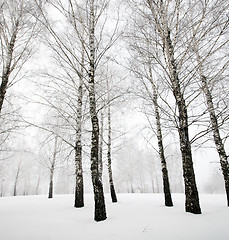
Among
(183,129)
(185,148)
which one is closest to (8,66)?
(183,129)

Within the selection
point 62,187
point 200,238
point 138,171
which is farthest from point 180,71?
point 62,187

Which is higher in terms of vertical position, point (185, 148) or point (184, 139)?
point (184, 139)

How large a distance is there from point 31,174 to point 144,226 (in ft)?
95.4

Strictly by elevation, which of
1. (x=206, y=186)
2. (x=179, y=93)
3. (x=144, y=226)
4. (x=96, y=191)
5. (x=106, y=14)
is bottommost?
(x=206, y=186)

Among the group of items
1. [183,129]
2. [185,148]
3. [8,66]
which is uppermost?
[8,66]

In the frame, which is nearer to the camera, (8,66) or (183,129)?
(183,129)

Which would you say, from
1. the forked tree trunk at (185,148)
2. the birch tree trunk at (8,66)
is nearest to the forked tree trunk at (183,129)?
the forked tree trunk at (185,148)

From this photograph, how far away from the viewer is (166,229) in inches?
110

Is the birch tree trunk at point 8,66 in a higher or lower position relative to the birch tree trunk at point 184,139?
higher

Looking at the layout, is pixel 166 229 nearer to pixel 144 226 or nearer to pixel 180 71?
pixel 144 226

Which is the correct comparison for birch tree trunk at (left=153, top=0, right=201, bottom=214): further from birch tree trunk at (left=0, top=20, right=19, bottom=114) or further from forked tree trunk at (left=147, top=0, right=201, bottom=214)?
birch tree trunk at (left=0, top=20, right=19, bottom=114)

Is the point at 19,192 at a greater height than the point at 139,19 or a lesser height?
lesser

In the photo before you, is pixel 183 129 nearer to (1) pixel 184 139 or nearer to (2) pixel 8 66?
(1) pixel 184 139

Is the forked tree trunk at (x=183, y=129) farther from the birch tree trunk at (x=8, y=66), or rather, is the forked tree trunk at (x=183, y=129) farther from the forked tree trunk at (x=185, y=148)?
the birch tree trunk at (x=8, y=66)
